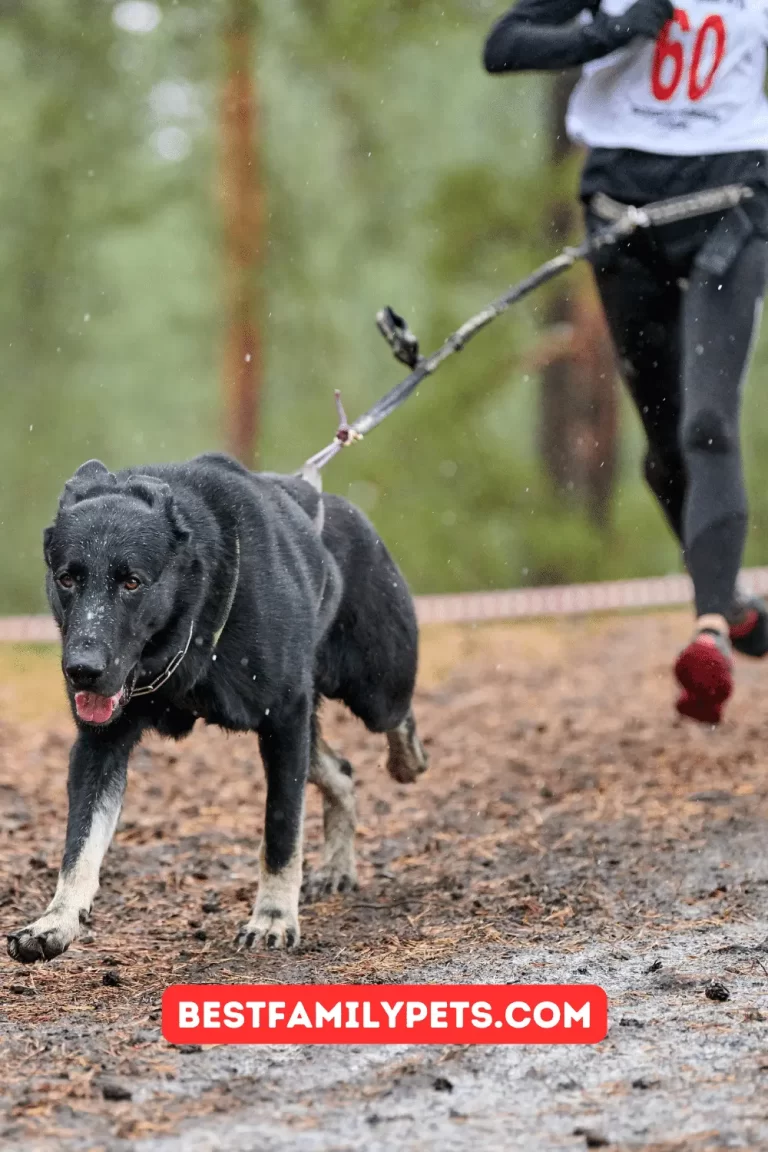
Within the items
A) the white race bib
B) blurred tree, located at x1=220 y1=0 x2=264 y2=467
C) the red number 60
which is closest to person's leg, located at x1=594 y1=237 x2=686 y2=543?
the white race bib

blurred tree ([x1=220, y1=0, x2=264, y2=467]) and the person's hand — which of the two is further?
blurred tree ([x1=220, y1=0, x2=264, y2=467])

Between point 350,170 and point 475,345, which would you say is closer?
point 475,345

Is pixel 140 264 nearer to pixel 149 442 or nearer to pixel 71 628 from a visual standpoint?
pixel 149 442

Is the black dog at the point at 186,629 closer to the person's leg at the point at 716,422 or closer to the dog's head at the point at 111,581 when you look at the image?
the dog's head at the point at 111,581

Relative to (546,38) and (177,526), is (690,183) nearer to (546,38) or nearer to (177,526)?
(546,38)

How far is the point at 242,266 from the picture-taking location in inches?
584

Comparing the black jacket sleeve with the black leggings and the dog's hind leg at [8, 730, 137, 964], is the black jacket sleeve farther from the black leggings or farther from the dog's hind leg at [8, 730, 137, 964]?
the dog's hind leg at [8, 730, 137, 964]

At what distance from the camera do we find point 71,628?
355 centimetres

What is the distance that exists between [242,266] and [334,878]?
10.6 metres

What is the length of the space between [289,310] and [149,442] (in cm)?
642

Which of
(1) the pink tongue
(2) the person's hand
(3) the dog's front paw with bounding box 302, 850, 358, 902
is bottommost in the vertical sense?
(3) the dog's front paw with bounding box 302, 850, 358, 902

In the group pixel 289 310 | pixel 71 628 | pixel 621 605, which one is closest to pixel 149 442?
pixel 289 310

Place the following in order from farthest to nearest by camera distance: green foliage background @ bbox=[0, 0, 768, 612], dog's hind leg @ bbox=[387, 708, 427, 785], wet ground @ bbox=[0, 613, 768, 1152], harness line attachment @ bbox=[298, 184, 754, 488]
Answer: green foliage background @ bbox=[0, 0, 768, 612] < dog's hind leg @ bbox=[387, 708, 427, 785] < harness line attachment @ bbox=[298, 184, 754, 488] < wet ground @ bbox=[0, 613, 768, 1152]

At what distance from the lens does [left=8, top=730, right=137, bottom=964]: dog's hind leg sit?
12.1ft
